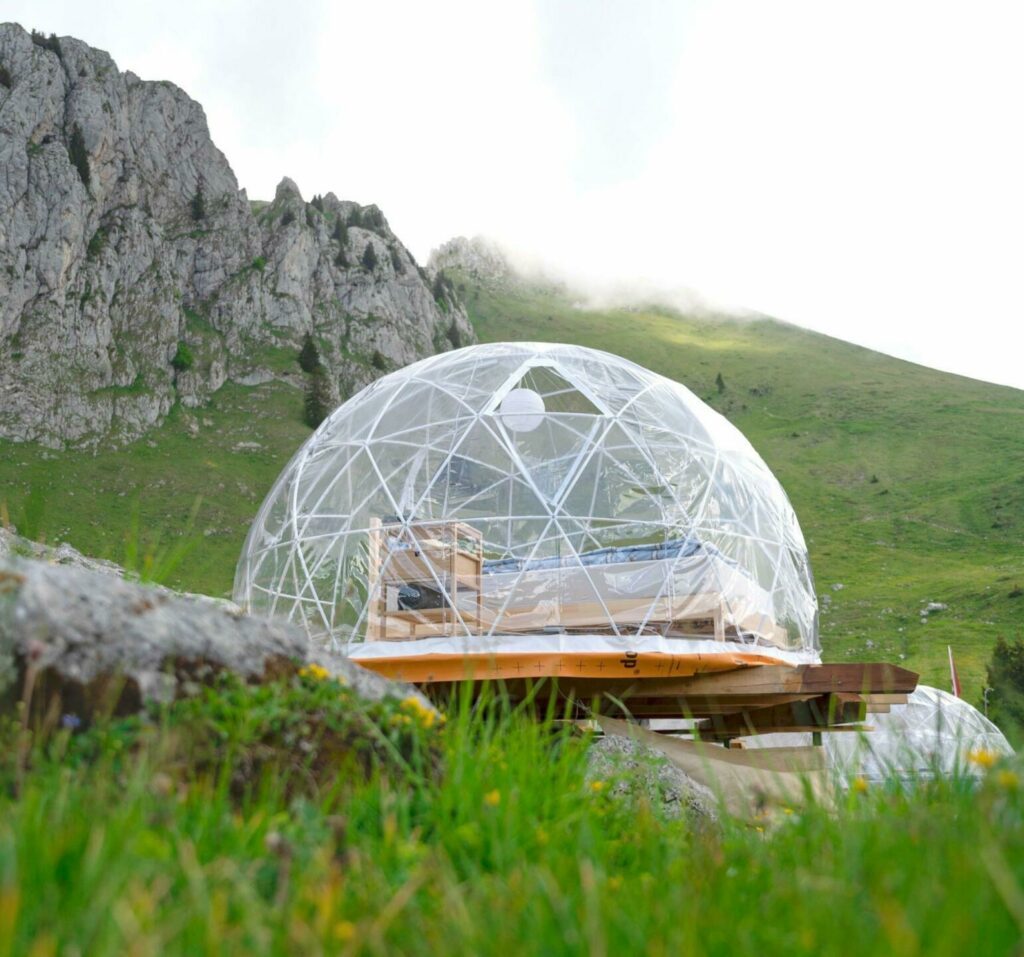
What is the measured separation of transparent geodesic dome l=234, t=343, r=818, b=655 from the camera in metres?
9.45

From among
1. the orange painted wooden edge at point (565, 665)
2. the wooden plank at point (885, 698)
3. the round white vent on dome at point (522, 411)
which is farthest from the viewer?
the round white vent on dome at point (522, 411)

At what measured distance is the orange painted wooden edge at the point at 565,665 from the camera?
8.50 metres

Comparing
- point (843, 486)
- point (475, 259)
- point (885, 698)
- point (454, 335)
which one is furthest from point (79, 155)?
point (475, 259)

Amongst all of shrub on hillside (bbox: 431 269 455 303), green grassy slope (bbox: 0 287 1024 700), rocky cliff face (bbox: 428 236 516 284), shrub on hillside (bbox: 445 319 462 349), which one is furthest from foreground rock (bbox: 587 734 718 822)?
rocky cliff face (bbox: 428 236 516 284)

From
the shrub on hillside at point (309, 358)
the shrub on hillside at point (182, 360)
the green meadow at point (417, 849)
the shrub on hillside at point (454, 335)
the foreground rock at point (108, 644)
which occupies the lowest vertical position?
the green meadow at point (417, 849)

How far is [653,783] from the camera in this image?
5309 mm

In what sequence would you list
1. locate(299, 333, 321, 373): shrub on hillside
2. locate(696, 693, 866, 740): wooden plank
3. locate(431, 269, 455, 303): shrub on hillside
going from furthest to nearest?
locate(431, 269, 455, 303): shrub on hillside, locate(299, 333, 321, 373): shrub on hillside, locate(696, 693, 866, 740): wooden plank

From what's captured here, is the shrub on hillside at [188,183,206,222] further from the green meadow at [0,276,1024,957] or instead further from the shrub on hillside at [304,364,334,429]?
the green meadow at [0,276,1024,957]

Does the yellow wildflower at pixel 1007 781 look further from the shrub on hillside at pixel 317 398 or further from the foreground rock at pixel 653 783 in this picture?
the shrub on hillside at pixel 317 398

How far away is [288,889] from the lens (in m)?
2.08

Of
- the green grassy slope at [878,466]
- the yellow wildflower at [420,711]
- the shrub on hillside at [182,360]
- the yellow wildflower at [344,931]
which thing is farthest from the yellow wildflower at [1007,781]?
the shrub on hillside at [182,360]

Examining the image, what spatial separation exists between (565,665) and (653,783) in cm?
323

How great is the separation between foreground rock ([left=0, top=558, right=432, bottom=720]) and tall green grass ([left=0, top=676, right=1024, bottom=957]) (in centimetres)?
10

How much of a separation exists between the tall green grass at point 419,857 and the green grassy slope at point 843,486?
63.9 feet
